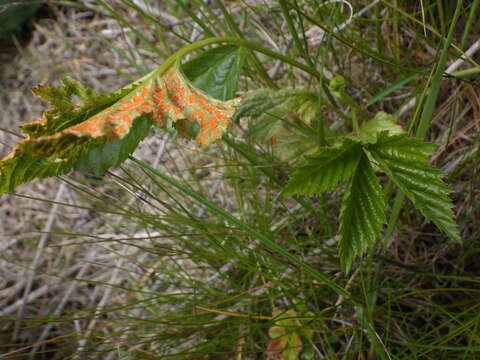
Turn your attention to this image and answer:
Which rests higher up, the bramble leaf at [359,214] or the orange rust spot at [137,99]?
the orange rust spot at [137,99]

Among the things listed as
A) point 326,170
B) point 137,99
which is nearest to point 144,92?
point 137,99

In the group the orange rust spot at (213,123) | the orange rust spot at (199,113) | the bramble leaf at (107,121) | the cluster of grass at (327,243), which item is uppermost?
the bramble leaf at (107,121)

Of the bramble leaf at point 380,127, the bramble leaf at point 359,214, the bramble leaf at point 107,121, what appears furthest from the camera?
the bramble leaf at point 380,127

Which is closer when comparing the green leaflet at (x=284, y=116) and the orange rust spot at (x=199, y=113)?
the orange rust spot at (x=199, y=113)

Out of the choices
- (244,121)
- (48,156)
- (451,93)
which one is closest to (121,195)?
(244,121)

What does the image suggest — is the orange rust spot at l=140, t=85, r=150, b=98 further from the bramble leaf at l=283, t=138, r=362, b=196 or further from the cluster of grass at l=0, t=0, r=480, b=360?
the bramble leaf at l=283, t=138, r=362, b=196

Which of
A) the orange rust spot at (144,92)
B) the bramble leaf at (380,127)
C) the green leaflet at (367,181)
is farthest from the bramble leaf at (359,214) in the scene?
the orange rust spot at (144,92)

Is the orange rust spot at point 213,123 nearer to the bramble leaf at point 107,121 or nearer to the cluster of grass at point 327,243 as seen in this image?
the bramble leaf at point 107,121
